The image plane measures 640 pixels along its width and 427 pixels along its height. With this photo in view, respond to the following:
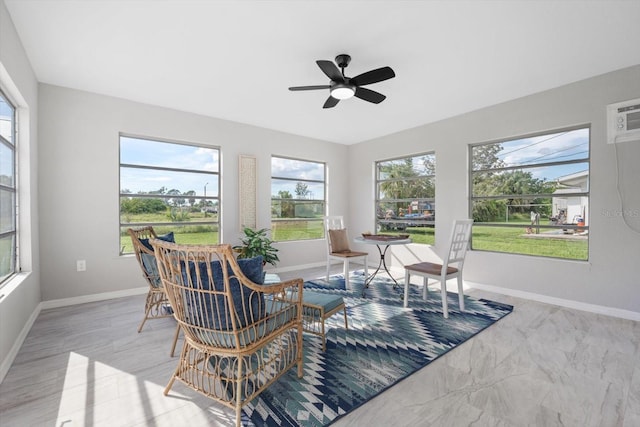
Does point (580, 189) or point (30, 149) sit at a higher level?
point (30, 149)

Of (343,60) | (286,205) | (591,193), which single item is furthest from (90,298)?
(591,193)

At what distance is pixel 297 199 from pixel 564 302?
4.37 m

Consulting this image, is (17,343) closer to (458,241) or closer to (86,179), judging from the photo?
(86,179)

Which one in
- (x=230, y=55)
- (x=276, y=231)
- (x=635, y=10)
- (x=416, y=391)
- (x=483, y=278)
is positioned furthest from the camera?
(x=276, y=231)

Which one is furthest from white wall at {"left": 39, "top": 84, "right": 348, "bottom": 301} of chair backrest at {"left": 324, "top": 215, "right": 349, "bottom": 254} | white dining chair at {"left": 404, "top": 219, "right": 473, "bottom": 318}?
white dining chair at {"left": 404, "top": 219, "right": 473, "bottom": 318}

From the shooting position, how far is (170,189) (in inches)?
172

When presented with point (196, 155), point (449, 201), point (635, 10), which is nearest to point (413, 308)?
point (449, 201)

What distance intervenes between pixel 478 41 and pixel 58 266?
5145mm

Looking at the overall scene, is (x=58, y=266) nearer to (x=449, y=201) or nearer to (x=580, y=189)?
(x=449, y=201)

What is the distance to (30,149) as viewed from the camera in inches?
116

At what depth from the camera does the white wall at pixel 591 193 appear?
310 cm

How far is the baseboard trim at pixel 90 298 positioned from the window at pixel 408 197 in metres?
4.34

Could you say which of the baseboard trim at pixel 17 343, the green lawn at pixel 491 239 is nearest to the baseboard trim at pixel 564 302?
the green lawn at pixel 491 239

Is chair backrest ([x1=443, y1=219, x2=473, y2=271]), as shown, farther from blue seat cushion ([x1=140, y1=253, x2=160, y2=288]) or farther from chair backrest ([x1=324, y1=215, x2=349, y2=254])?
blue seat cushion ([x1=140, y1=253, x2=160, y2=288])
